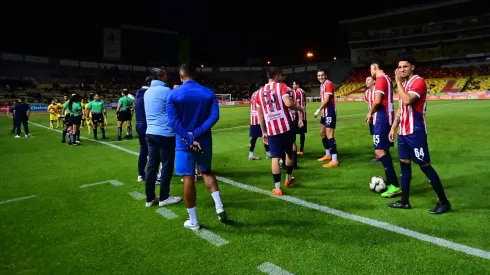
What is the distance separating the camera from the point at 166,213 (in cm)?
503

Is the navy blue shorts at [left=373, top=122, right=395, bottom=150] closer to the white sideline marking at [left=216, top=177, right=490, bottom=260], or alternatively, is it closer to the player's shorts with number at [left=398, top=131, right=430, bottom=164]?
the player's shorts with number at [left=398, top=131, right=430, bottom=164]

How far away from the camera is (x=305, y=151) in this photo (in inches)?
390

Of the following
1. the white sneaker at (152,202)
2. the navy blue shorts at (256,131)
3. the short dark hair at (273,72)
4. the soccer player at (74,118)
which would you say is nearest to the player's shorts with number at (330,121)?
the navy blue shorts at (256,131)

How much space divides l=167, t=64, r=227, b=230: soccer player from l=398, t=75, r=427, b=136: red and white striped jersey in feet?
9.20

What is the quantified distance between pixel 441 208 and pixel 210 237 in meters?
3.42

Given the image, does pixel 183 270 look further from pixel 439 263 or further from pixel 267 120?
pixel 267 120

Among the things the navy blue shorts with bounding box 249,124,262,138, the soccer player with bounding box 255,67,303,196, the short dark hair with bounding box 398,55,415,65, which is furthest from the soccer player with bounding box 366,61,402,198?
the navy blue shorts with bounding box 249,124,262,138

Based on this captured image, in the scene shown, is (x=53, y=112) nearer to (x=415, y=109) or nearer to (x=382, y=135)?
(x=382, y=135)

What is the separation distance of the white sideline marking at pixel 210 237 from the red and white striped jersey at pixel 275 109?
2283 mm

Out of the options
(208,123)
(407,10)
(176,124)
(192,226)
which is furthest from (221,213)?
(407,10)

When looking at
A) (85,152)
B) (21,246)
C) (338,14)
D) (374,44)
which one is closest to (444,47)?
(374,44)

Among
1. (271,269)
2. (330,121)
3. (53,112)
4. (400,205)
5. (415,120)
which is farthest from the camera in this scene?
(53,112)

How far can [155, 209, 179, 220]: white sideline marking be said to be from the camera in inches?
193

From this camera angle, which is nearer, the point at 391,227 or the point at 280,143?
the point at 391,227
